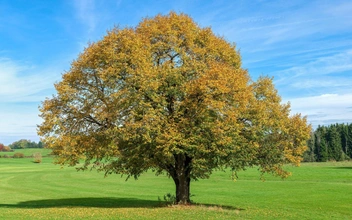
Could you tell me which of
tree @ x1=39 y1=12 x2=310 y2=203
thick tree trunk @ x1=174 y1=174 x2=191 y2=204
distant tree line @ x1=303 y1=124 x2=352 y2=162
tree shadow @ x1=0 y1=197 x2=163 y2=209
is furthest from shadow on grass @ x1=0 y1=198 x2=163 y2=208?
distant tree line @ x1=303 y1=124 x2=352 y2=162

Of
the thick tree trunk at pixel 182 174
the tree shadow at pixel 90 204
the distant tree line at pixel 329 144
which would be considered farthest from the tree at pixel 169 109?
the distant tree line at pixel 329 144

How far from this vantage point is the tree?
84.4 ft

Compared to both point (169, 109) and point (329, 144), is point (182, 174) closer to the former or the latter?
point (169, 109)

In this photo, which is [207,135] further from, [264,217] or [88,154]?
[88,154]

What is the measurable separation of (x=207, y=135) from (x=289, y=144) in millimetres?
8243

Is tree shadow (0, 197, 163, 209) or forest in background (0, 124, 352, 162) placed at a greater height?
forest in background (0, 124, 352, 162)

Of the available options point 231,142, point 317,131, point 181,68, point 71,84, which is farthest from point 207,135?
point 317,131

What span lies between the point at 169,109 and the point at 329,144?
15495 centimetres

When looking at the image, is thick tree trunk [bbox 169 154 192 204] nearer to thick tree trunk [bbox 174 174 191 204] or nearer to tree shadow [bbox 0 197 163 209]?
thick tree trunk [bbox 174 174 191 204]

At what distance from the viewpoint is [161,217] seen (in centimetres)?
2388

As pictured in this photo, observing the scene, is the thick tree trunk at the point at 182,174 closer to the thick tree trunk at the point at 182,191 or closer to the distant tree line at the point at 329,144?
the thick tree trunk at the point at 182,191

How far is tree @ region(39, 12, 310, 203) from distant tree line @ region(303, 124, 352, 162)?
13730 centimetres

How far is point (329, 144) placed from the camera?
163875 mm

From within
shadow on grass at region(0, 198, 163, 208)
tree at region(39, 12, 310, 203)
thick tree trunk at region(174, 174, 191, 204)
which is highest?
tree at region(39, 12, 310, 203)
